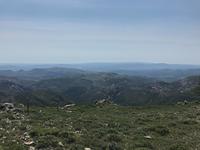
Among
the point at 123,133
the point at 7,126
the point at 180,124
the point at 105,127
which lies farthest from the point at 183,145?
the point at 7,126

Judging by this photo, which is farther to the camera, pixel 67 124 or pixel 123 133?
pixel 67 124

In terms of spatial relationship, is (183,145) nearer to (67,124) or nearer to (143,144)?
(143,144)

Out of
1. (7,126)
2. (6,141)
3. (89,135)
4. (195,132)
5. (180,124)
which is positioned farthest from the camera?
(180,124)

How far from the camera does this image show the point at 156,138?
74.4ft

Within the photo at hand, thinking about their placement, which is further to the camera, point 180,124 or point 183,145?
point 180,124

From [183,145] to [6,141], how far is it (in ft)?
31.4

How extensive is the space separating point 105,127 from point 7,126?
6591mm

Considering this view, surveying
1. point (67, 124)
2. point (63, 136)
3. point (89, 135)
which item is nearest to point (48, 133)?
point (63, 136)

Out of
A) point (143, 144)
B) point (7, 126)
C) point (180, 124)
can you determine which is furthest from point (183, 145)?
point (7, 126)

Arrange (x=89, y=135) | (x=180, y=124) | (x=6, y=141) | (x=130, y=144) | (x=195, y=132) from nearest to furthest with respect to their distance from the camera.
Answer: (x=6, y=141) → (x=130, y=144) → (x=89, y=135) → (x=195, y=132) → (x=180, y=124)

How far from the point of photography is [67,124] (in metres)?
25.6

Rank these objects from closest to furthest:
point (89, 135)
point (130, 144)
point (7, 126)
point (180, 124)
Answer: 1. point (130, 144)
2. point (89, 135)
3. point (7, 126)
4. point (180, 124)

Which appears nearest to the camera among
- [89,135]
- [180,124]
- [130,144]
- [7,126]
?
[130,144]

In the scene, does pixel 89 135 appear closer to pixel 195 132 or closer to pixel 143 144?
pixel 143 144
